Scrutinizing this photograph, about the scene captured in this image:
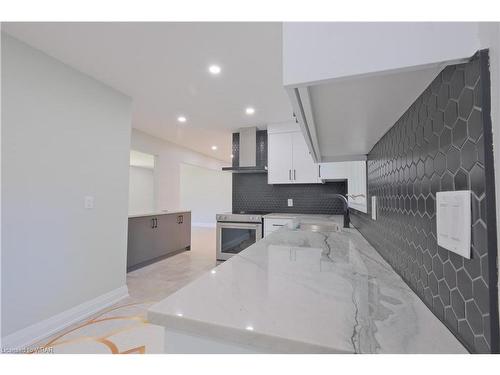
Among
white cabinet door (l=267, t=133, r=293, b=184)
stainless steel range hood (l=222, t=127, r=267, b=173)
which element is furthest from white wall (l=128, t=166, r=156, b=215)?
white cabinet door (l=267, t=133, r=293, b=184)

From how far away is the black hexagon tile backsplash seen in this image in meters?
0.38

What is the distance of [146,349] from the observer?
1641mm

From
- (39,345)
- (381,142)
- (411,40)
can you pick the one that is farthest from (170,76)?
A: (39,345)

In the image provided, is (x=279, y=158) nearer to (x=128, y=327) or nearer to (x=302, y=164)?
(x=302, y=164)

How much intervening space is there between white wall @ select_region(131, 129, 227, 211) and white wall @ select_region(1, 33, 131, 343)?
68.8 inches

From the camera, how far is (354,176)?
1739mm

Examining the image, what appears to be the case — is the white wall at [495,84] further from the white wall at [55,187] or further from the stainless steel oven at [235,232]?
the stainless steel oven at [235,232]

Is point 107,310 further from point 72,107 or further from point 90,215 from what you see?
point 72,107

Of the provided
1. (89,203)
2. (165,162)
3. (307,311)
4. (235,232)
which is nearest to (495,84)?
(307,311)

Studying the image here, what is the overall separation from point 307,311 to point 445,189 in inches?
15.4

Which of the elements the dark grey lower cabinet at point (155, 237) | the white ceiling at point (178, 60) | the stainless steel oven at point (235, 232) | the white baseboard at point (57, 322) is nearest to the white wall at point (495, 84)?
the white ceiling at point (178, 60)

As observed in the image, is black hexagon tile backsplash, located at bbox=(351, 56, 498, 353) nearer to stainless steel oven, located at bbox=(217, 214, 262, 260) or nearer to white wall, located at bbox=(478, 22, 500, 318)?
white wall, located at bbox=(478, 22, 500, 318)

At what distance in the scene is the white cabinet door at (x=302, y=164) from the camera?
3.49 m

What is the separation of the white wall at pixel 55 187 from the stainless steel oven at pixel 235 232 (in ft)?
4.80
